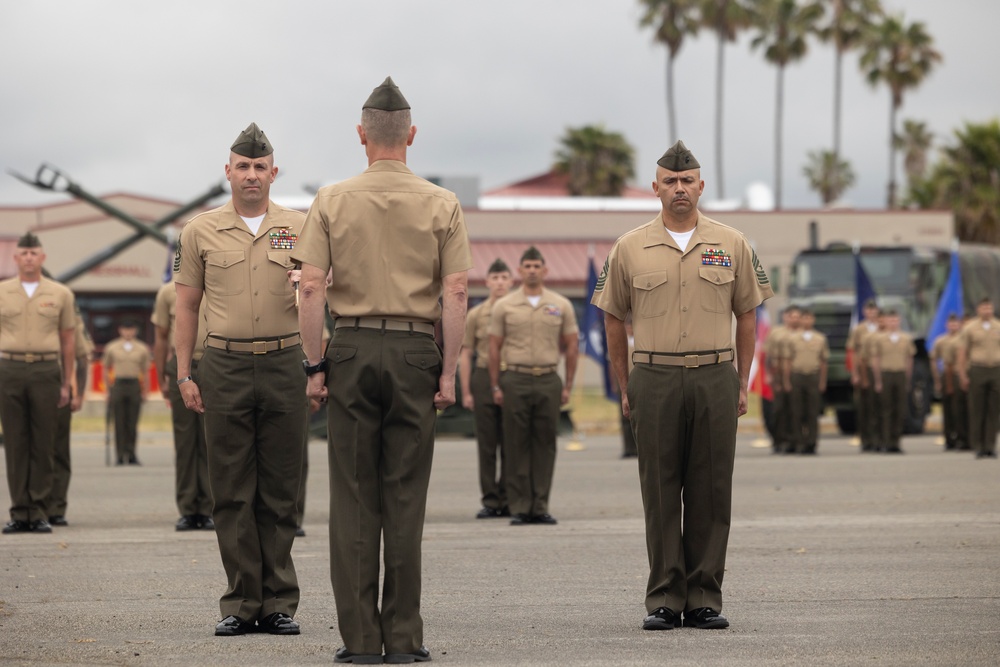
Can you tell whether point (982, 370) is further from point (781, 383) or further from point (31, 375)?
point (31, 375)

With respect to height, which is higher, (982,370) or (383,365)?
(383,365)

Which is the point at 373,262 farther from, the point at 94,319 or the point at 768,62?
the point at 768,62

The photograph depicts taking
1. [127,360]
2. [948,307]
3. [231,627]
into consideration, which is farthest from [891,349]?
[231,627]

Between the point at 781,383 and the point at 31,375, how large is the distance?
14.6 meters

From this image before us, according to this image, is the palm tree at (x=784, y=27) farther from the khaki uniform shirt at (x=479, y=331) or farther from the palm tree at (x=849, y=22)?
the khaki uniform shirt at (x=479, y=331)

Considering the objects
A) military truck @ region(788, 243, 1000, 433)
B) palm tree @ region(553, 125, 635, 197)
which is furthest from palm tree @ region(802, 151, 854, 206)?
military truck @ region(788, 243, 1000, 433)

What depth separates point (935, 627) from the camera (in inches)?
287

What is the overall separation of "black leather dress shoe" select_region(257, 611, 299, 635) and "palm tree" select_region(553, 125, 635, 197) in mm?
65474

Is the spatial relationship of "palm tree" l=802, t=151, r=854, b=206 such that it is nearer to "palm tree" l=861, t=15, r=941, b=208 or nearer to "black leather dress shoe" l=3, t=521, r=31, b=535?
"palm tree" l=861, t=15, r=941, b=208

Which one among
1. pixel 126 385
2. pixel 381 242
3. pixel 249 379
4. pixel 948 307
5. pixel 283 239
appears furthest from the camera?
pixel 948 307

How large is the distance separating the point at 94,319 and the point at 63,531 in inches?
1401

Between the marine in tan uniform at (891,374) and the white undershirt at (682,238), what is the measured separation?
55.4 ft

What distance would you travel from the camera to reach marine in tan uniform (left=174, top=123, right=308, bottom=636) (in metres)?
7.42

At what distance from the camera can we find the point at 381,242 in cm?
661
